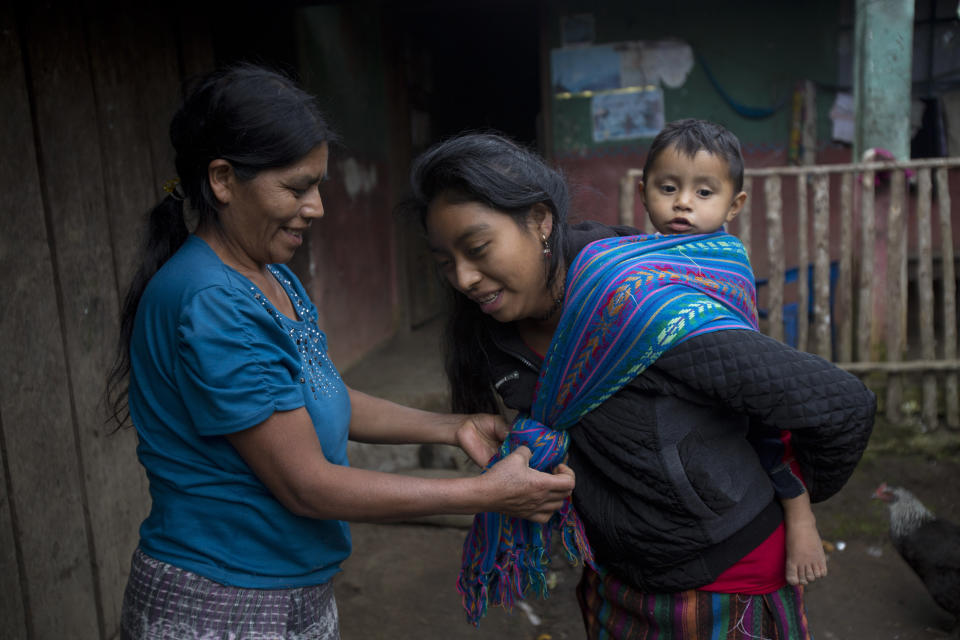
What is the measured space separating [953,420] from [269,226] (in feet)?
16.3

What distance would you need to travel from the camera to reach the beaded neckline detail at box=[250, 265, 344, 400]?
1.58 m

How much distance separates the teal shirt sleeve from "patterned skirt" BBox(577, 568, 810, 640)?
93 centimetres

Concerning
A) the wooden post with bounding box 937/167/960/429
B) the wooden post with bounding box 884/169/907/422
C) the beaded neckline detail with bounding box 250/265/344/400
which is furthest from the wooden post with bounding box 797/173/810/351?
the beaded neckline detail with bounding box 250/265/344/400

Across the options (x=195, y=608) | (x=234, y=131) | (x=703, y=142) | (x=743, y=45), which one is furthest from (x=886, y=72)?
(x=195, y=608)

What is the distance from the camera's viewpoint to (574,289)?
65.8 inches

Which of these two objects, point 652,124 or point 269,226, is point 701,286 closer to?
point 269,226

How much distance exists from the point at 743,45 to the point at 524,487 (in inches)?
273

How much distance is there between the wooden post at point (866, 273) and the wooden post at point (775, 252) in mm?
509

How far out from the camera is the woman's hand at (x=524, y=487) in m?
1.60

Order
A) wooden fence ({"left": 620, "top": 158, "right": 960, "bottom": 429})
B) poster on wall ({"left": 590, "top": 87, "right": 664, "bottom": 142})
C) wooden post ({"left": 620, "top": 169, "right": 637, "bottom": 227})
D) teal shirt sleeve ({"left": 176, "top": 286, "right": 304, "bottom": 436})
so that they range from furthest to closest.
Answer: poster on wall ({"left": 590, "top": 87, "right": 664, "bottom": 142}) < wooden fence ({"left": 620, "top": 158, "right": 960, "bottom": 429}) < wooden post ({"left": 620, "top": 169, "right": 637, "bottom": 227}) < teal shirt sleeve ({"left": 176, "top": 286, "right": 304, "bottom": 436})

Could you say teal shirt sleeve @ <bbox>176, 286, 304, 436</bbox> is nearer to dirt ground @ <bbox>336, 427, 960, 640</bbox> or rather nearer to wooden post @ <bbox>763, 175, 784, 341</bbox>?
dirt ground @ <bbox>336, 427, 960, 640</bbox>

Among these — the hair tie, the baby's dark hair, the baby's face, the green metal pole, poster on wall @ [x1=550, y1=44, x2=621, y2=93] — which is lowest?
the baby's face

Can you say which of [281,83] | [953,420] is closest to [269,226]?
[281,83]

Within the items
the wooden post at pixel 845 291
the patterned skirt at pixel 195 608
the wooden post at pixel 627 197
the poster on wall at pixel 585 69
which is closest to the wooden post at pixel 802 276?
the wooden post at pixel 845 291
